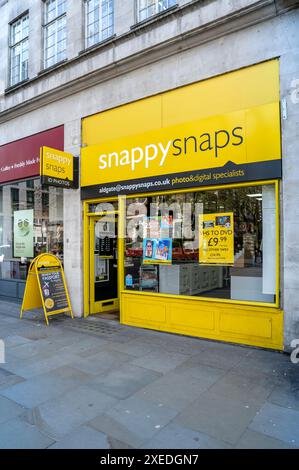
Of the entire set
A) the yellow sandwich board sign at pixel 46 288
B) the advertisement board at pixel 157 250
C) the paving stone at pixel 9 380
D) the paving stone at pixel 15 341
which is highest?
Result: the advertisement board at pixel 157 250

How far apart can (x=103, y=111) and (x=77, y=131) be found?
890 millimetres

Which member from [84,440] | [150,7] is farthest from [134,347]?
[150,7]

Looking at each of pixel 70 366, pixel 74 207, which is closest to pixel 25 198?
pixel 74 207

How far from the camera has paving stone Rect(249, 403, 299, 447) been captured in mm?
3279

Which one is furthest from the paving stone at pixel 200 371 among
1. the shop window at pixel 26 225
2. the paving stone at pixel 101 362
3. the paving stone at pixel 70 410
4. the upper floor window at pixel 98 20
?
the upper floor window at pixel 98 20

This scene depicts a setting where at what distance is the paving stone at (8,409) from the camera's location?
366 centimetres

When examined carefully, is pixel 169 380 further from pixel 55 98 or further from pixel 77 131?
pixel 55 98

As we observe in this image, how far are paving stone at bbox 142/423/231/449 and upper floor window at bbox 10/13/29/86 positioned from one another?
10.6 meters

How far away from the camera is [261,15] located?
5.89 m

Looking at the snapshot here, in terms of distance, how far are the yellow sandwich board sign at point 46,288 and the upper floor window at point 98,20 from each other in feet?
18.1

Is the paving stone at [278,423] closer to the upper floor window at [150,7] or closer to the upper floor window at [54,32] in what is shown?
the upper floor window at [150,7]

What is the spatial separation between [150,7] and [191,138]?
3.53 m

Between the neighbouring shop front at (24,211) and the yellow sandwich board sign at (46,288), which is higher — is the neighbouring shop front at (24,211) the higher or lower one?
the higher one

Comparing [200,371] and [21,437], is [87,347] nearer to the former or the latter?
[200,371]
